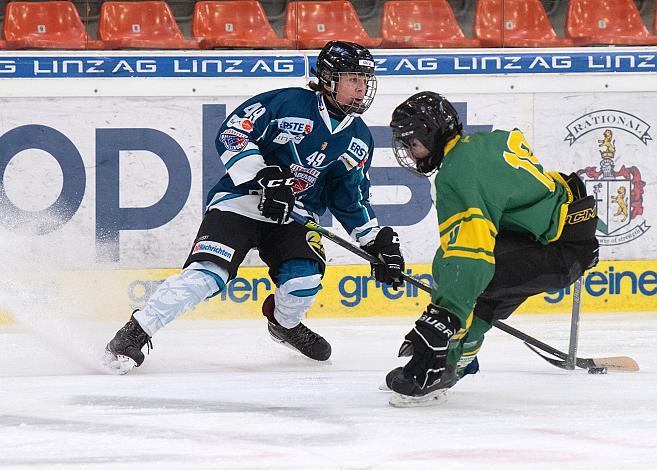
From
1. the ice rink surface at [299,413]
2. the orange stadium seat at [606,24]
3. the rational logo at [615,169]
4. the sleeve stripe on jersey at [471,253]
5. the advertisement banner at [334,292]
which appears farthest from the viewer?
the orange stadium seat at [606,24]

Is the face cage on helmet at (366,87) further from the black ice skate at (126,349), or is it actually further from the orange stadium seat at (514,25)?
the orange stadium seat at (514,25)

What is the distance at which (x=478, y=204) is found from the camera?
2.32m

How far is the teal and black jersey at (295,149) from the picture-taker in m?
3.13

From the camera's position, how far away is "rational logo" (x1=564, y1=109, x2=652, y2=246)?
4.88m

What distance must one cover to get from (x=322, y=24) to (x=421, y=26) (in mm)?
505

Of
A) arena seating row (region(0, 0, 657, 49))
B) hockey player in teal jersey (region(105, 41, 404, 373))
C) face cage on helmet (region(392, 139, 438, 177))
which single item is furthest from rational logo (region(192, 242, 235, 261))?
arena seating row (region(0, 0, 657, 49))

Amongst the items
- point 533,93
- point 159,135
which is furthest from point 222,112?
point 533,93

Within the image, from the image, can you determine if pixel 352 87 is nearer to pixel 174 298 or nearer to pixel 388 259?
pixel 388 259

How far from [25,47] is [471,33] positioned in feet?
7.22

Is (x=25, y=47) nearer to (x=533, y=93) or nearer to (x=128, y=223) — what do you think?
(x=128, y=223)

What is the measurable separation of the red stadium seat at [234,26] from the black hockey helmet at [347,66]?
6.38 ft

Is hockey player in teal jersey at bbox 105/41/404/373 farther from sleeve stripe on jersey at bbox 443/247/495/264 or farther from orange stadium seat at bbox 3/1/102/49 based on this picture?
orange stadium seat at bbox 3/1/102/49

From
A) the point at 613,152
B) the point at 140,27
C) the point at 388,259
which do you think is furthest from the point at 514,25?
the point at 388,259

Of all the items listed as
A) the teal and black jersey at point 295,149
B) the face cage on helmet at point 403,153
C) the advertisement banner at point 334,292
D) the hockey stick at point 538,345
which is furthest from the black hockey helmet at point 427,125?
the advertisement banner at point 334,292
